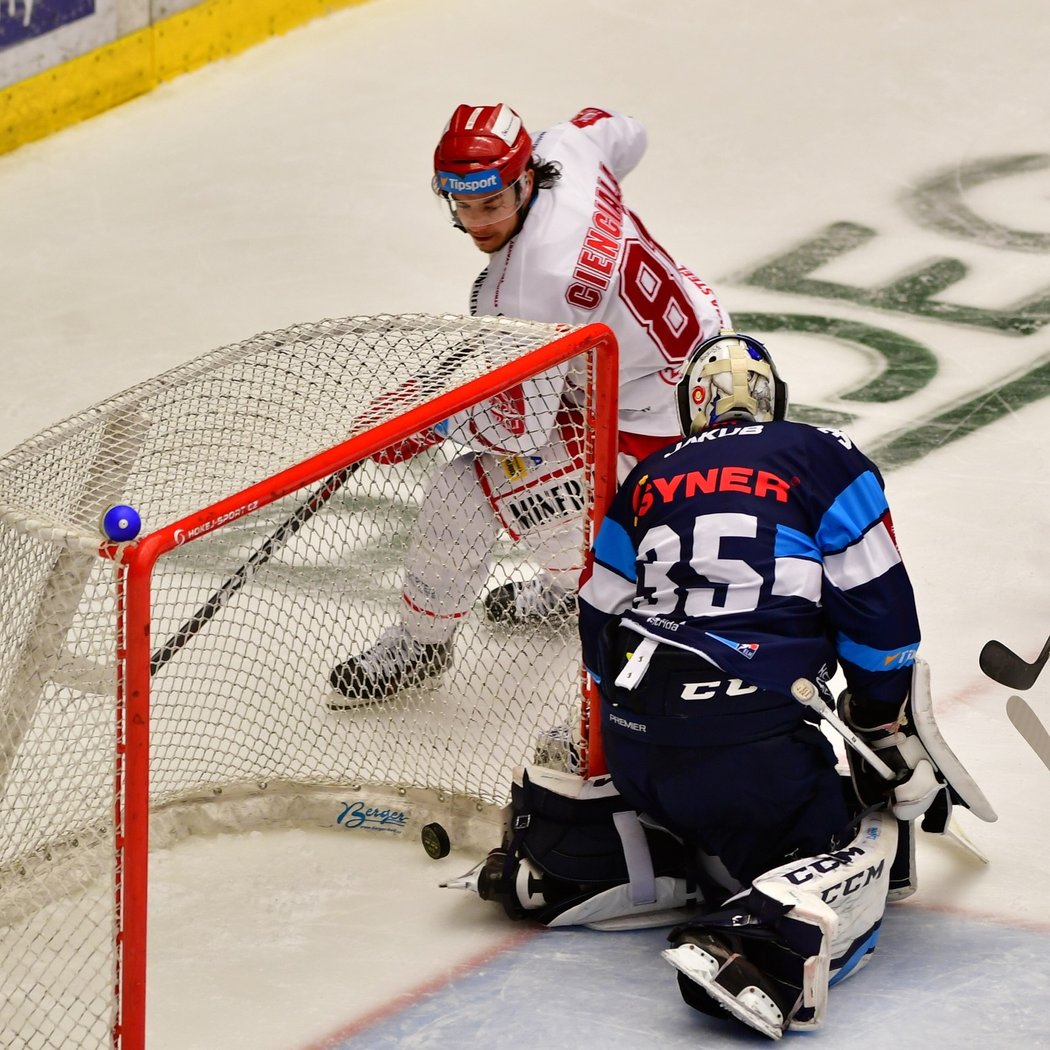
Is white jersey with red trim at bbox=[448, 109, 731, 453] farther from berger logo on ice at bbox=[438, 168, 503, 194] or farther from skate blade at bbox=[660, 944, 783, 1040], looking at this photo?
skate blade at bbox=[660, 944, 783, 1040]

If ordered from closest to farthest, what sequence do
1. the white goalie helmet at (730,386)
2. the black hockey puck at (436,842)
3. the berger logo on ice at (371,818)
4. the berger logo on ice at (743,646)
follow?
the berger logo on ice at (743,646) → the white goalie helmet at (730,386) → the black hockey puck at (436,842) → the berger logo on ice at (371,818)

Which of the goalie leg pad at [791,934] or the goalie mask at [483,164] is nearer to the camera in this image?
the goalie leg pad at [791,934]

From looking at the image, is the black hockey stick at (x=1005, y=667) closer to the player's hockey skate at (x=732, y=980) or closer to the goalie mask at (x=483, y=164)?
the player's hockey skate at (x=732, y=980)

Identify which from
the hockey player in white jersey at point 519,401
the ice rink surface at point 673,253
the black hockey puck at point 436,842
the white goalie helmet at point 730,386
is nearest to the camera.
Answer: the ice rink surface at point 673,253

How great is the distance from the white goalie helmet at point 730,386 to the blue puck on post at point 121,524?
1.02 meters

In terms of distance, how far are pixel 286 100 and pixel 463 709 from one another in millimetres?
4228

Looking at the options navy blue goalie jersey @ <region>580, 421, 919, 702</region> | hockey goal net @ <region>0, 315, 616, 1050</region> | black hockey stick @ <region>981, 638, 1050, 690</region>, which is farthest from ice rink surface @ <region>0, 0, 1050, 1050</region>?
navy blue goalie jersey @ <region>580, 421, 919, 702</region>

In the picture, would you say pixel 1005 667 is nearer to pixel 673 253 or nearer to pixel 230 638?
pixel 230 638

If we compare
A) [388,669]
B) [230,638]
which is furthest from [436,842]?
[230,638]

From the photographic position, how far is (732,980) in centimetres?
300

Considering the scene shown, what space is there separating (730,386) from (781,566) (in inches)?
13.4

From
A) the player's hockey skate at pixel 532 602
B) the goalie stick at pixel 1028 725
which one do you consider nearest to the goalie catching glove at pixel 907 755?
the goalie stick at pixel 1028 725

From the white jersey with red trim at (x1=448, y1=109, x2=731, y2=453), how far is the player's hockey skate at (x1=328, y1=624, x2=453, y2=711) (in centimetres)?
41

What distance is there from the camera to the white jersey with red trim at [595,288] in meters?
4.02
